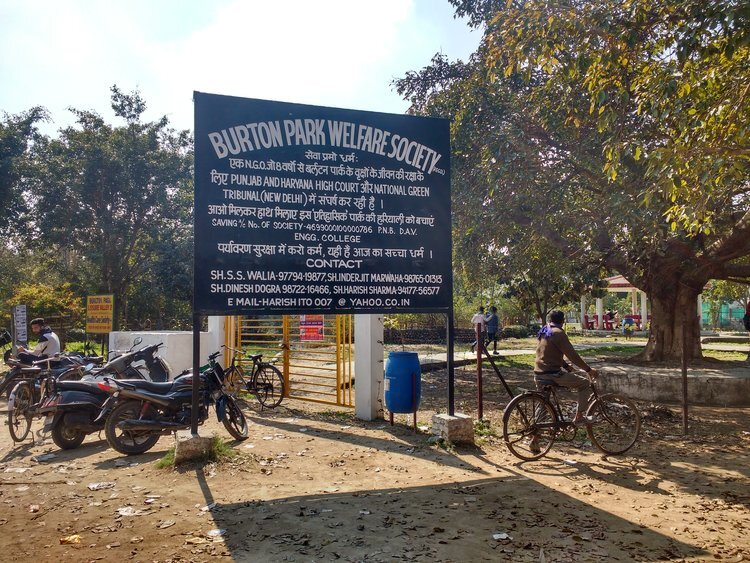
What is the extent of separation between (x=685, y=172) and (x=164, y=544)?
21.4ft

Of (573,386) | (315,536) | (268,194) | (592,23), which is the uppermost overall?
(592,23)

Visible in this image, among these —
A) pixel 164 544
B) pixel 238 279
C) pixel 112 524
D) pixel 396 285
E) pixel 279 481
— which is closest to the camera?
pixel 164 544

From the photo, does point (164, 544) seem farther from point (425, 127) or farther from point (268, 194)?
point (425, 127)

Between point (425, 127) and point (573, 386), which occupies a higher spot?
point (425, 127)

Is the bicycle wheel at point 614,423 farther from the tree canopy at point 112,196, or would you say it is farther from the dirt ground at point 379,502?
the tree canopy at point 112,196

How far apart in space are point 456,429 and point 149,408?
3.86 metres

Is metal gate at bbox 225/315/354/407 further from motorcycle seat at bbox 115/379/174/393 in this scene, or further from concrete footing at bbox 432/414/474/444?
motorcycle seat at bbox 115/379/174/393

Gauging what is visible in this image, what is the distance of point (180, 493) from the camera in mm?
5395

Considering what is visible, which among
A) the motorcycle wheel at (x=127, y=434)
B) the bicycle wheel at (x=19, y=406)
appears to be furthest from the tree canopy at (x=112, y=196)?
the motorcycle wheel at (x=127, y=434)

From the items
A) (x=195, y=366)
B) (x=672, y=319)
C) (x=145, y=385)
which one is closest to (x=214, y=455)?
(x=195, y=366)

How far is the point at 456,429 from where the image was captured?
7168 mm

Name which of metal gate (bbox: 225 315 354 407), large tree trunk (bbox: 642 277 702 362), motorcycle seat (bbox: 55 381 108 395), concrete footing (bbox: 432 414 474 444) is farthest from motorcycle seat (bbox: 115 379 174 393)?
large tree trunk (bbox: 642 277 702 362)

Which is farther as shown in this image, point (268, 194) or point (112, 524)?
point (268, 194)

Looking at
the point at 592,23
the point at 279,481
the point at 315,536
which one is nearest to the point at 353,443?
the point at 279,481
